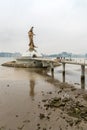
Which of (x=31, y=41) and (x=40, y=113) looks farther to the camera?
(x=31, y=41)

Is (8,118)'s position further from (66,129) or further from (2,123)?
(66,129)

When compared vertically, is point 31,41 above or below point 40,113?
above

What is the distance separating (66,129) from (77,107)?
3944mm

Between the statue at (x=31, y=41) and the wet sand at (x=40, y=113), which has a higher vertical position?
the statue at (x=31, y=41)

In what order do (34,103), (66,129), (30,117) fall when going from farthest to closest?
(34,103)
(30,117)
(66,129)

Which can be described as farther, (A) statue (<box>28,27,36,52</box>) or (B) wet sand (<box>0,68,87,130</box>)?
(A) statue (<box>28,27,36,52</box>)

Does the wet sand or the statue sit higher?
the statue

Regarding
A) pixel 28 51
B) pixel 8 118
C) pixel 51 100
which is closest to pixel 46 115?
pixel 8 118

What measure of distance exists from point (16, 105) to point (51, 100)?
2977 millimetres

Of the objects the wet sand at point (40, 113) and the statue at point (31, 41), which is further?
the statue at point (31, 41)

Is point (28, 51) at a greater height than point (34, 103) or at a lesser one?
greater

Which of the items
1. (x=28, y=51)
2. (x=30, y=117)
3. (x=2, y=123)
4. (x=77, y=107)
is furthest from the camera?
(x=28, y=51)

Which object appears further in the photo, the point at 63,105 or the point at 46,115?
the point at 63,105

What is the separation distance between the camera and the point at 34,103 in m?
17.8
